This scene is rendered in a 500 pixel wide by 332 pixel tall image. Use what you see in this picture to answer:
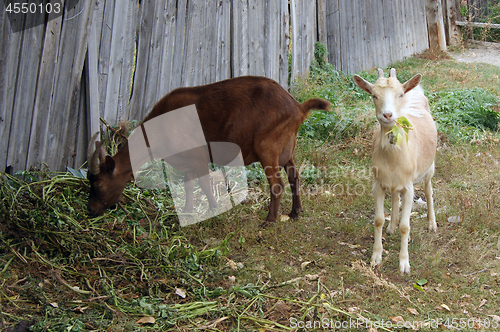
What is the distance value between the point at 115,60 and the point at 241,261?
312cm

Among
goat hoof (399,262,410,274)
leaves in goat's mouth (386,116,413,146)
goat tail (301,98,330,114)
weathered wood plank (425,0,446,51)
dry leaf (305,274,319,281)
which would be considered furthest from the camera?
weathered wood plank (425,0,446,51)

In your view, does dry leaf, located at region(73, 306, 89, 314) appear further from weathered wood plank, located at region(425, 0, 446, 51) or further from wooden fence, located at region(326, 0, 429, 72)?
weathered wood plank, located at region(425, 0, 446, 51)

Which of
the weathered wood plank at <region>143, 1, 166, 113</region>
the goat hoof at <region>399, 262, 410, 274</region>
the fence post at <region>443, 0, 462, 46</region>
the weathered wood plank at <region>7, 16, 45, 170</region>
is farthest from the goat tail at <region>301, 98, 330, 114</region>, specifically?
the fence post at <region>443, 0, 462, 46</region>

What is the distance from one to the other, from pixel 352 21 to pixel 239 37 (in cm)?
501

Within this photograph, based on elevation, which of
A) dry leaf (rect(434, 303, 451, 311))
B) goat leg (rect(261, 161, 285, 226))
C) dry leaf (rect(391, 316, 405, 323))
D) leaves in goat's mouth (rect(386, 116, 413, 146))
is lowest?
dry leaf (rect(434, 303, 451, 311))

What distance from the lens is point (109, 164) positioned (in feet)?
15.2

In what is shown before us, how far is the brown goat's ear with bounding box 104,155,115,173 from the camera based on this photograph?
4577mm

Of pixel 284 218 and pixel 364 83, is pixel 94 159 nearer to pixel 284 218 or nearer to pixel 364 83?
pixel 284 218

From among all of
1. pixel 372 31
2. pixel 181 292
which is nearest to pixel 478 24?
pixel 372 31

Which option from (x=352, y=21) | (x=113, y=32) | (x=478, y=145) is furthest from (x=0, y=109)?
(x=352, y=21)

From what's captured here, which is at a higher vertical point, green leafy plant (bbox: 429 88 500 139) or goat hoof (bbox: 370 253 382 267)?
green leafy plant (bbox: 429 88 500 139)

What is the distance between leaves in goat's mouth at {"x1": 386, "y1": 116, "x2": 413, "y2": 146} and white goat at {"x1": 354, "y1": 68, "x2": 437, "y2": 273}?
20 millimetres

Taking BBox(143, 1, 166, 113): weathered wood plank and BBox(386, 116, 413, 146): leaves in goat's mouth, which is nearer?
BBox(386, 116, 413, 146): leaves in goat's mouth

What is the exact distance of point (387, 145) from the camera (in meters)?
4.20
